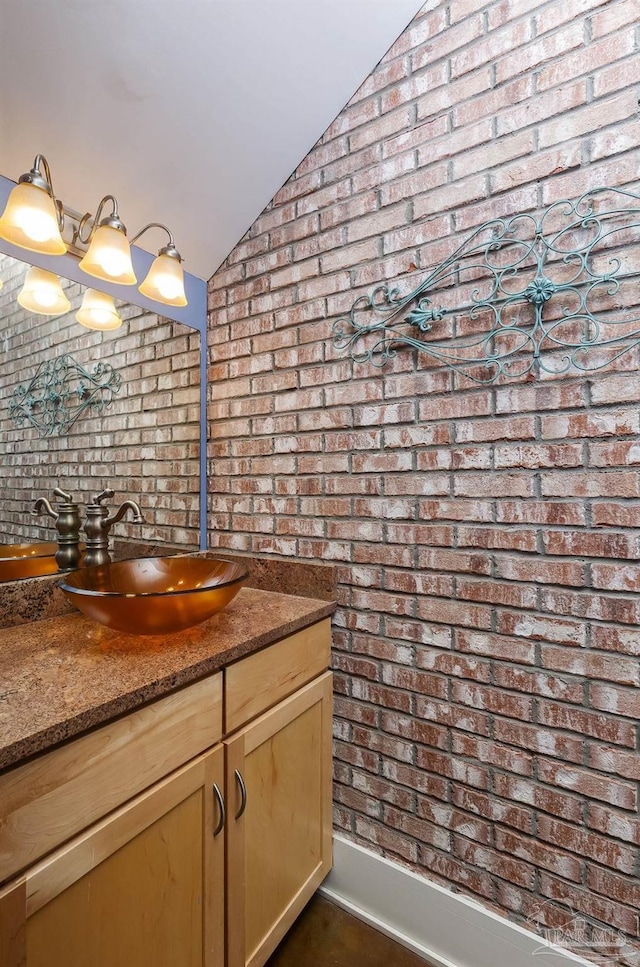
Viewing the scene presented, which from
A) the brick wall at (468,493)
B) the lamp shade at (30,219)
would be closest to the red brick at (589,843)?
the brick wall at (468,493)

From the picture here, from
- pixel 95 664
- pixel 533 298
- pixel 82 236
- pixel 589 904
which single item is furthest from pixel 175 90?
pixel 589 904

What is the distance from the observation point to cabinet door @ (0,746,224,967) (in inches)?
28.4

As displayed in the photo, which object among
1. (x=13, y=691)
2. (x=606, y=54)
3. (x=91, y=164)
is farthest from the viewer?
(x=91, y=164)

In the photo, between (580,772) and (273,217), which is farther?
(273,217)

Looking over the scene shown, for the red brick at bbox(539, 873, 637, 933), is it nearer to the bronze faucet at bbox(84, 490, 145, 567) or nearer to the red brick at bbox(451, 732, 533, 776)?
the red brick at bbox(451, 732, 533, 776)

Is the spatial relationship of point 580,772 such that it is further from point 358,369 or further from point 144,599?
point 358,369

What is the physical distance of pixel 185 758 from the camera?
0.98 metres

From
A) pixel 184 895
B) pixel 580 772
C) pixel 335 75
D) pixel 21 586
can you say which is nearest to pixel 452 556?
pixel 580 772

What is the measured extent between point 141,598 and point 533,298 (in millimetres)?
1142

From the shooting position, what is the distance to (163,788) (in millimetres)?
923

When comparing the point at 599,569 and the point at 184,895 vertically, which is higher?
the point at 599,569

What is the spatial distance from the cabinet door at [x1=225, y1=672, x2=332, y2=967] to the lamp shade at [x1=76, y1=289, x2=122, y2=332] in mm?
1260

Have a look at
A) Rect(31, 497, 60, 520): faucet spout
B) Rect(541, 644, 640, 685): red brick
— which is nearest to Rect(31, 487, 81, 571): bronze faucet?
Rect(31, 497, 60, 520): faucet spout

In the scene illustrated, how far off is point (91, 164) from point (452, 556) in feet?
5.03
